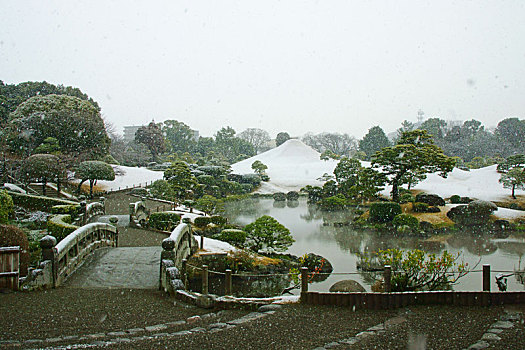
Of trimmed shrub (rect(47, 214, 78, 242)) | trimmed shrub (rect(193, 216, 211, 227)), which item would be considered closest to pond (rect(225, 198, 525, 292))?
trimmed shrub (rect(193, 216, 211, 227))

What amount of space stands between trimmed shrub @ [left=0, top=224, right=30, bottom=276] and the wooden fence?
68cm

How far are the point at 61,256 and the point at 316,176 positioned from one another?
3831cm

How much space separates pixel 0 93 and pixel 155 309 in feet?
115

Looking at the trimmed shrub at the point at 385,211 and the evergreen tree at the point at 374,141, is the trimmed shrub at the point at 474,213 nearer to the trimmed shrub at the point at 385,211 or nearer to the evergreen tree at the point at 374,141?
the trimmed shrub at the point at 385,211

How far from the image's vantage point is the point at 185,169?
80.4ft

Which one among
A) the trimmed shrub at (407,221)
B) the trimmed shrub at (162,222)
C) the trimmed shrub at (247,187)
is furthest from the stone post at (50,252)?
the trimmed shrub at (247,187)

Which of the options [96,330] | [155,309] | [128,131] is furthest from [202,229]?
[128,131]

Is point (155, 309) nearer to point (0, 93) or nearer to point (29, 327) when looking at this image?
point (29, 327)

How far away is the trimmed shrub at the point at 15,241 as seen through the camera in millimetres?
5949

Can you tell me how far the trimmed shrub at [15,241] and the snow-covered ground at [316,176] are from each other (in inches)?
1078

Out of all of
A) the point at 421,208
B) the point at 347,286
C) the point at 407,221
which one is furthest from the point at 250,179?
the point at 347,286

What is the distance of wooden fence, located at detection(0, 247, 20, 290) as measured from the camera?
5301 millimetres

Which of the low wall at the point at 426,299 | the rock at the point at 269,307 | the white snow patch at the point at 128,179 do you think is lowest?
the rock at the point at 269,307

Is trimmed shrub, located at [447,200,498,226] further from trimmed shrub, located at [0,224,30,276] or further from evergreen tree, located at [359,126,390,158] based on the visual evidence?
evergreen tree, located at [359,126,390,158]
